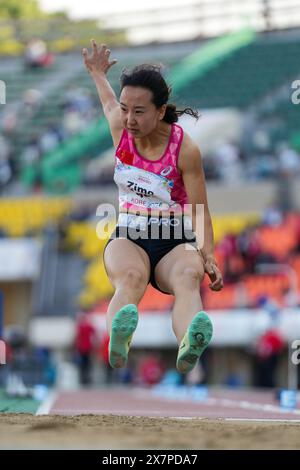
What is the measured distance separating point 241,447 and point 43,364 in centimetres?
1661

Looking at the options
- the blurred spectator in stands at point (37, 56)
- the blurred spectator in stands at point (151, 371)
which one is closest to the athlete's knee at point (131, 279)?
the blurred spectator in stands at point (151, 371)

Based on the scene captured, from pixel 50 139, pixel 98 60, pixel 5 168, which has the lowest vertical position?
pixel 98 60

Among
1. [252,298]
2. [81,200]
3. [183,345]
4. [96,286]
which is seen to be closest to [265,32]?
[81,200]

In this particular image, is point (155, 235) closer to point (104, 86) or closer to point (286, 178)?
point (104, 86)

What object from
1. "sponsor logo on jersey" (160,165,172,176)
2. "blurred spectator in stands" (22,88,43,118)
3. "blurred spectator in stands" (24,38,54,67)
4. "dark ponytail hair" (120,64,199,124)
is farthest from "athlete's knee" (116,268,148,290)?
"blurred spectator in stands" (24,38,54,67)

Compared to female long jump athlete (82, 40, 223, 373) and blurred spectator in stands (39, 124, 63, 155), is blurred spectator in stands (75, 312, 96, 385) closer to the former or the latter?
blurred spectator in stands (39, 124, 63, 155)

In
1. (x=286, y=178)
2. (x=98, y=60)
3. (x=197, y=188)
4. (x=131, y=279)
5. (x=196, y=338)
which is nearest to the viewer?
(x=196, y=338)

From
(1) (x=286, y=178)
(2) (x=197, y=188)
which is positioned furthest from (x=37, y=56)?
(2) (x=197, y=188)

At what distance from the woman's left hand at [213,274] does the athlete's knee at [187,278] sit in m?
0.10

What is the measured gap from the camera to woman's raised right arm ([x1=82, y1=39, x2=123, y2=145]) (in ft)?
25.1

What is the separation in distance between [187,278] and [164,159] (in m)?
0.76

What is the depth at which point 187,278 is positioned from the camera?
288 inches

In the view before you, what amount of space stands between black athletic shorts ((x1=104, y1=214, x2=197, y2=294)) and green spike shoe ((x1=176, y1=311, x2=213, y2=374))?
75cm

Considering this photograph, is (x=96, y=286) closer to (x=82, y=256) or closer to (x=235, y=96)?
(x=82, y=256)
